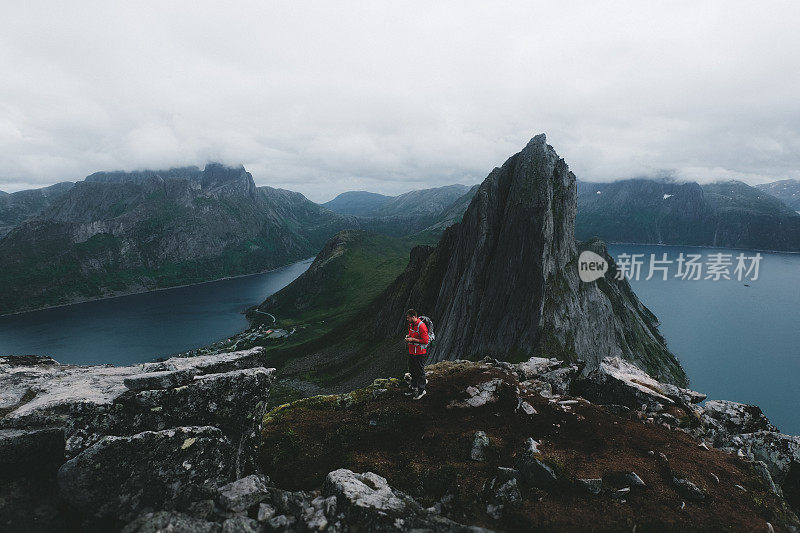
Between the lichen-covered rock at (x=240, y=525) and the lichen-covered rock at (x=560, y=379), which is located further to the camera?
the lichen-covered rock at (x=560, y=379)

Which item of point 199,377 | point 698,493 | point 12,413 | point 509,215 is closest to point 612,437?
point 698,493

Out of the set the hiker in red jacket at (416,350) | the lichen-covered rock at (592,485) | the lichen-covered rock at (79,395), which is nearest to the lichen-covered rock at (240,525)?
the lichen-covered rock at (79,395)

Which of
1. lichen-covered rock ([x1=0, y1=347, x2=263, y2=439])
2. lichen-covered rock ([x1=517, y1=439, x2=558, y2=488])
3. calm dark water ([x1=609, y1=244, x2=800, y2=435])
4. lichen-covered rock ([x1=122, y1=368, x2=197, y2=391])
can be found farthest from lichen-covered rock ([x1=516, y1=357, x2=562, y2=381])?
calm dark water ([x1=609, y1=244, x2=800, y2=435])

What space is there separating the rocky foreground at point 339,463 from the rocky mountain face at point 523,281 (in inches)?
2199

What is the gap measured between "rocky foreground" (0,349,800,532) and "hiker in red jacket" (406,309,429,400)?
1957 mm

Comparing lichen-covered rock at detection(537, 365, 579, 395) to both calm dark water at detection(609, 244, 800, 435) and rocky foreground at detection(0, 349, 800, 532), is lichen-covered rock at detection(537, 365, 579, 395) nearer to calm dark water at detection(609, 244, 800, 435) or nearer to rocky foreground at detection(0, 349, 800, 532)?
rocky foreground at detection(0, 349, 800, 532)

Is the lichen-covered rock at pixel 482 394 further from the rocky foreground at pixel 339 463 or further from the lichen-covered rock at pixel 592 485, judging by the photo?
the lichen-covered rock at pixel 592 485

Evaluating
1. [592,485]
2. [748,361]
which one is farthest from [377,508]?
[748,361]

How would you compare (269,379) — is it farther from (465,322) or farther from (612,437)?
(465,322)

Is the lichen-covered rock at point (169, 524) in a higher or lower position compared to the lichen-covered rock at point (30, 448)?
lower

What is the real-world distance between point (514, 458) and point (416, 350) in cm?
737

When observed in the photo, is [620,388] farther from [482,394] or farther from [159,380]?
[159,380]

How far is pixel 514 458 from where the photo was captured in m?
14.2

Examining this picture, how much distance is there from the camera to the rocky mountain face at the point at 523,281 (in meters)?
74.3
